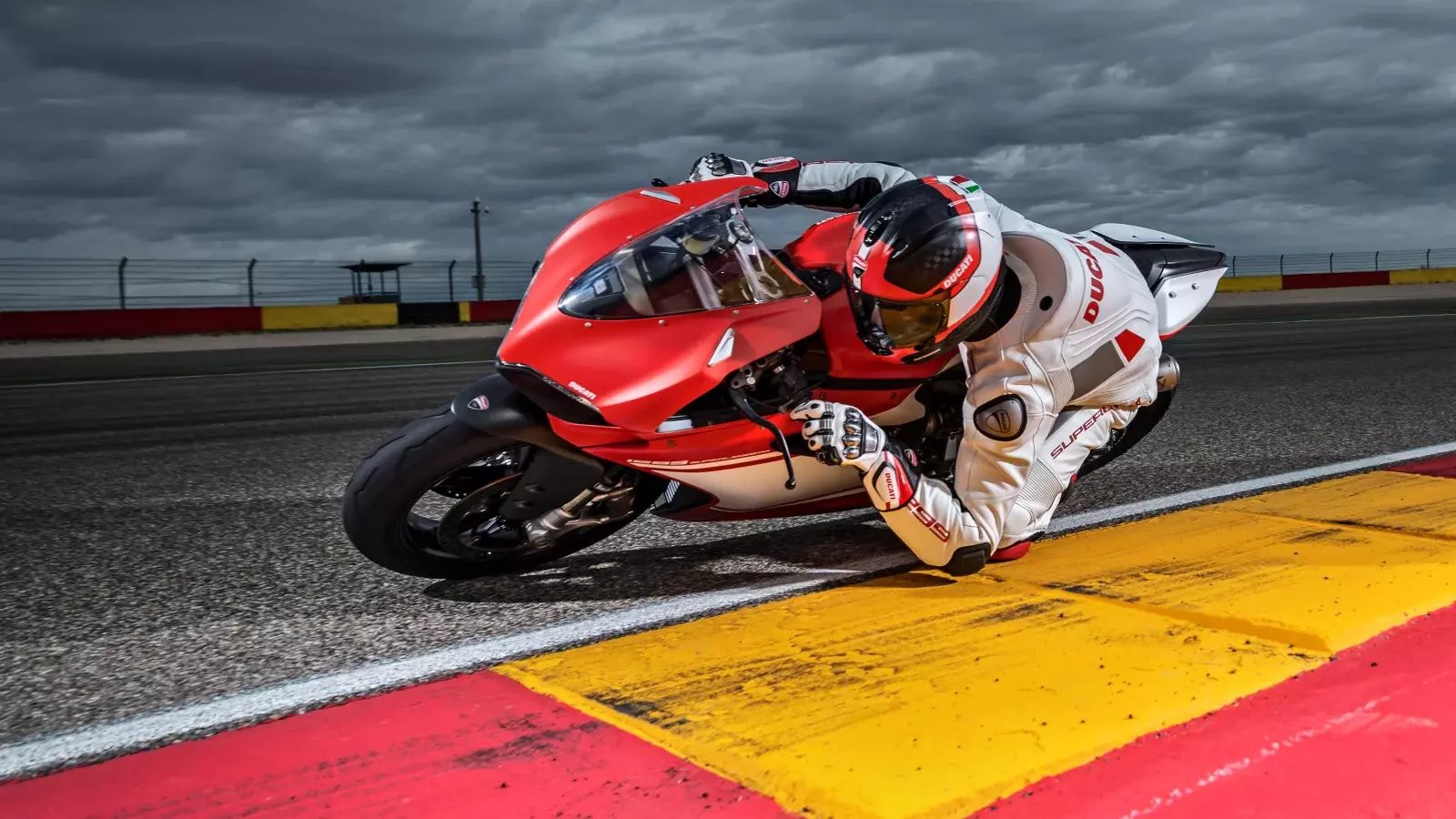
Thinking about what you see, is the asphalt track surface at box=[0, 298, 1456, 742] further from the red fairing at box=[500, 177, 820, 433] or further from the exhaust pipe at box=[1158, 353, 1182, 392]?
the red fairing at box=[500, 177, 820, 433]

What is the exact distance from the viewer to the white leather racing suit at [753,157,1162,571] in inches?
140

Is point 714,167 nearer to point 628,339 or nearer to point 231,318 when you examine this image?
point 628,339

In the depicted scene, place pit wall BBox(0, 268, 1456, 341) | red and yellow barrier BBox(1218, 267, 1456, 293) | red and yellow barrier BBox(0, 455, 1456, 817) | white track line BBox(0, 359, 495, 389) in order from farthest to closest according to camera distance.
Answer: red and yellow barrier BBox(1218, 267, 1456, 293)
pit wall BBox(0, 268, 1456, 341)
white track line BBox(0, 359, 495, 389)
red and yellow barrier BBox(0, 455, 1456, 817)

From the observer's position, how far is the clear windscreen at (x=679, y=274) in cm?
315

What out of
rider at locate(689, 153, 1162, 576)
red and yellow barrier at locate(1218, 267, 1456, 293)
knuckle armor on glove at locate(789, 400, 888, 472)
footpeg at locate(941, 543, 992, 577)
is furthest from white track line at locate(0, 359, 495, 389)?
red and yellow barrier at locate(1218, 267, 1456, 293)

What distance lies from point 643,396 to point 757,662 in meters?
0.75

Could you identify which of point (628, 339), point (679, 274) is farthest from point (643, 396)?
point (679, 274)

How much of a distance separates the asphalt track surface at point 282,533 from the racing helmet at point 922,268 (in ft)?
2.97

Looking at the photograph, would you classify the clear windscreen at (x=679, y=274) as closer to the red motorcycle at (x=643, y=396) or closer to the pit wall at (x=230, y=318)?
the red motorcycle at (x=643, y=396)

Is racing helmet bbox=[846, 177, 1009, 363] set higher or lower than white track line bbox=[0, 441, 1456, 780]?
higher

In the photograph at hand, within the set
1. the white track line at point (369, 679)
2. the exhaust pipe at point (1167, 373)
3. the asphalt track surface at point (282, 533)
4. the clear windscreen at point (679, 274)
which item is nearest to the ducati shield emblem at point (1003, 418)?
the white track line at point (369, 679)

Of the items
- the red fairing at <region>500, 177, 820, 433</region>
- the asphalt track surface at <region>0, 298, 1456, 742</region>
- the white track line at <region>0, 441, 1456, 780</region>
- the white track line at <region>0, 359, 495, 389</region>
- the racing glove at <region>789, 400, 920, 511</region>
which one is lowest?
the white track line at <region>0, 441, 1456, 780</region>

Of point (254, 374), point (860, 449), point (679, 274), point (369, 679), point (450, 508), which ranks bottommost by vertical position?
point (369, 679)

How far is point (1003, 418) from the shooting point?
11.6 ft
